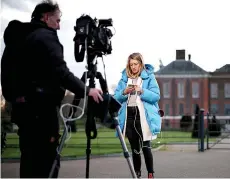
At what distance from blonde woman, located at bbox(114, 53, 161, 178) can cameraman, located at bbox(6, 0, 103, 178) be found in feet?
6.16

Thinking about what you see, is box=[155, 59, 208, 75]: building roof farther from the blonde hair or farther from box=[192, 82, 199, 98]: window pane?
the blonde hair

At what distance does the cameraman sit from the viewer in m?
3.18

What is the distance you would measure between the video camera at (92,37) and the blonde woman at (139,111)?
4.87 ft

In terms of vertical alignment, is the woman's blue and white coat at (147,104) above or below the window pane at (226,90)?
below

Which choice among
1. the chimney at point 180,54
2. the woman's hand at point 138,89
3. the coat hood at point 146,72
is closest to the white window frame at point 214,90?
the chimney at point 180,54

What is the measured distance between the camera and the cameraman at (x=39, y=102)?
10.4 ft

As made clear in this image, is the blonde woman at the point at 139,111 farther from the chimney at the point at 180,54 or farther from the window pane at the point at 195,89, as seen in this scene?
the chimney at the point at 180,54

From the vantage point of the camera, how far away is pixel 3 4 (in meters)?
6.00

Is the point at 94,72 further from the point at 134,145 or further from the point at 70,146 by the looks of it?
the point at 70,146

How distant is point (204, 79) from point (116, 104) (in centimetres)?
4434

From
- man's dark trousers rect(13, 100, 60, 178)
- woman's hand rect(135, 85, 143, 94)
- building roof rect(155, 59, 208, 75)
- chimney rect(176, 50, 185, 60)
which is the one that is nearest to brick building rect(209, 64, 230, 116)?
building roof rect(155, 59, 208, 75)

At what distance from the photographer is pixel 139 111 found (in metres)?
5.12

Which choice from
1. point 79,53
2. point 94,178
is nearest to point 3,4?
point 94,178

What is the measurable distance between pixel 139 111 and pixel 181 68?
44569 mm
